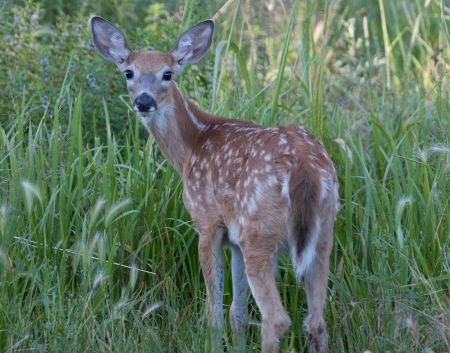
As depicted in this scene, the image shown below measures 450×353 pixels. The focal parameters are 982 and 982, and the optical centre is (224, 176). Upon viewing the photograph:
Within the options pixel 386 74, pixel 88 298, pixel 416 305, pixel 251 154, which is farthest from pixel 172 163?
pixel 386 74

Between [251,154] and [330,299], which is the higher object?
[251,154]

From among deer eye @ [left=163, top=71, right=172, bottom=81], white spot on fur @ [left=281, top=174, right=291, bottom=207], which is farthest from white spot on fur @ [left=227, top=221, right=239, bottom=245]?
deer eye @ [left=163, top=71, right=172, bottom=81]

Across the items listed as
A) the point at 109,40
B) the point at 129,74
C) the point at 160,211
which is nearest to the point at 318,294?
the point at 160,211

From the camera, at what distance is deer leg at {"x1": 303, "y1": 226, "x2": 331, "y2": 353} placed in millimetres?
4715

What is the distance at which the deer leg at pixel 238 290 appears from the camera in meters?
5.26

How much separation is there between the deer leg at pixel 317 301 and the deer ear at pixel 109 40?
1911 millimetres

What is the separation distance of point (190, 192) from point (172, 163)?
486 mm

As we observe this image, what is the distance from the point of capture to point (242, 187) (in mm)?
4816

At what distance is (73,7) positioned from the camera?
908 cm

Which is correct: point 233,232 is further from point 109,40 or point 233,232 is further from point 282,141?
point 109,40

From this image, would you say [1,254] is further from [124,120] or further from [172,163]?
[124,120]

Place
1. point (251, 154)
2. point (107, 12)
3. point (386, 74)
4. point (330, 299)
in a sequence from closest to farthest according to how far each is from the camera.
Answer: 1. point (251, 154)
2. point (330, 299)
3. point (386, 74)
4. point (107, 12)

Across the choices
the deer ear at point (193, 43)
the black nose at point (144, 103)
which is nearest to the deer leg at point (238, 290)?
the black nose at point (144, 103)

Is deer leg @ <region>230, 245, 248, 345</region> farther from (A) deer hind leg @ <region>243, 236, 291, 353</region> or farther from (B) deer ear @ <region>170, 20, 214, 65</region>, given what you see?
(B) deer ear @ <region>170, 20, 214, 65</region>
